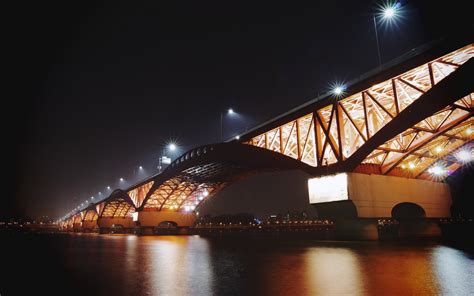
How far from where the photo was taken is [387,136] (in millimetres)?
21844

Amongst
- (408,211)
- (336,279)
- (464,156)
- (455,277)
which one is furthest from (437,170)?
(336,279)

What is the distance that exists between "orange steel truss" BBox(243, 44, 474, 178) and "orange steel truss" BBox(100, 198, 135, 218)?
82945 mm

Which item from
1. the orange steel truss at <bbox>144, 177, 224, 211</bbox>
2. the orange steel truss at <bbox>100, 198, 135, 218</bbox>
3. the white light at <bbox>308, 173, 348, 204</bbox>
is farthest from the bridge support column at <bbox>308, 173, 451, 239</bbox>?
the orange steel truss at <bbox>100, 198, 135, 218</bbox>

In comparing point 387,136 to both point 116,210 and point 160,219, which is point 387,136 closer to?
point 160,219

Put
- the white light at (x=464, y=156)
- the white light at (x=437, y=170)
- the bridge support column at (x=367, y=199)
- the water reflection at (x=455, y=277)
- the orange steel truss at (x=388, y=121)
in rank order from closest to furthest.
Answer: the water reflection at (x=455, y=277) → the orange steel truss at (x=388, y=121) → the bridge support column at (x=367, y=199) → the white light at (x=464, y=156) → the white light at (x=437, y=170)

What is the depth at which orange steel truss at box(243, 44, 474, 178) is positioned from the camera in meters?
21.0

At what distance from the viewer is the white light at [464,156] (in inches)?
1211

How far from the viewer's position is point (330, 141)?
85.4 feet

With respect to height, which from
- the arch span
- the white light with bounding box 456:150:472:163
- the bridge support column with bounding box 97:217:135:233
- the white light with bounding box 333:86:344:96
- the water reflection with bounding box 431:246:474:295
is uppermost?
the white light with bounding box 333:86:344:96

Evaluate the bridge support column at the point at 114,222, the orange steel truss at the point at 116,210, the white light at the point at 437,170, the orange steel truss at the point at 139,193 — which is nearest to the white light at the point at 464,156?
the white light at the point at 437,170

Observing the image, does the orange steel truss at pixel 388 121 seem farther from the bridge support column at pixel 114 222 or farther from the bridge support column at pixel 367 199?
the bridge support column at pixel 114 222

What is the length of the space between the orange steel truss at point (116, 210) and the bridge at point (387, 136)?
243 ft

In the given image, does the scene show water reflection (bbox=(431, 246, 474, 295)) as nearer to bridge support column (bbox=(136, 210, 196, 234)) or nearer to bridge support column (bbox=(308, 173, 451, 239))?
bridge support column (bbox=(308, 173, 451, 239))

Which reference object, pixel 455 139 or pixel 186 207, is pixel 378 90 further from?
pixel 186 207
